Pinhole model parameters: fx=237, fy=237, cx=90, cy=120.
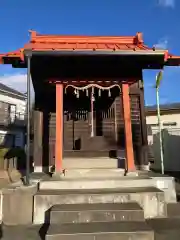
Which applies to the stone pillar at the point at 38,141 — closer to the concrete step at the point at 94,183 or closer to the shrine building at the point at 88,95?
the shrine building at the point at 88,95

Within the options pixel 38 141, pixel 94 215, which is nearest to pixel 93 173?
pixel 94 215

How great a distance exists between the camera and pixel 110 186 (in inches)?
243

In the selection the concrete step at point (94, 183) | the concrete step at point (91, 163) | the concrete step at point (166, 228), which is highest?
the concrete step at point (91, 163)

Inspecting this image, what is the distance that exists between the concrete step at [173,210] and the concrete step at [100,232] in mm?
1618

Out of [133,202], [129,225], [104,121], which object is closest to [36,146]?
[104,121]

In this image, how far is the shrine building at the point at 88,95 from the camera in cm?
688

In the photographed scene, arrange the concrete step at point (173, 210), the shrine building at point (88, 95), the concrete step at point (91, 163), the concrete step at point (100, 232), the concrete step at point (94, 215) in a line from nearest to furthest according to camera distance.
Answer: the concrete step at point (100, 232)
the concrete step at point (94, 215)
the concrete step at point (173, 210)
the shrine building at point (88, 95)
the concrete step at point (91, 163)

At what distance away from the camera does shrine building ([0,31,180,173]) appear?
688 centimetres

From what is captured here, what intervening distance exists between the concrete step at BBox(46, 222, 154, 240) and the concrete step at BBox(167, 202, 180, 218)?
5.31 feet

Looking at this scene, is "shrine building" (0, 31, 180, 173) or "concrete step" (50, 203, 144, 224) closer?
"concrete step" (50, 203, 144, 224)

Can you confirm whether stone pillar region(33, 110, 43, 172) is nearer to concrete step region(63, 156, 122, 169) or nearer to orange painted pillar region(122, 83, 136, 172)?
concrete step region(63, 156, 122, 169)

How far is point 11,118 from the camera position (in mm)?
28297

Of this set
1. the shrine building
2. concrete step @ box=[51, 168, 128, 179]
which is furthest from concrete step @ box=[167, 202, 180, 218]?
concrete step @ box=[51, 168, 128, 179]

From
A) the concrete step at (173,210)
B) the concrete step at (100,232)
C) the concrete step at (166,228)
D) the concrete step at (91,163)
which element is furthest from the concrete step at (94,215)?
the concrete step at (91,163)
